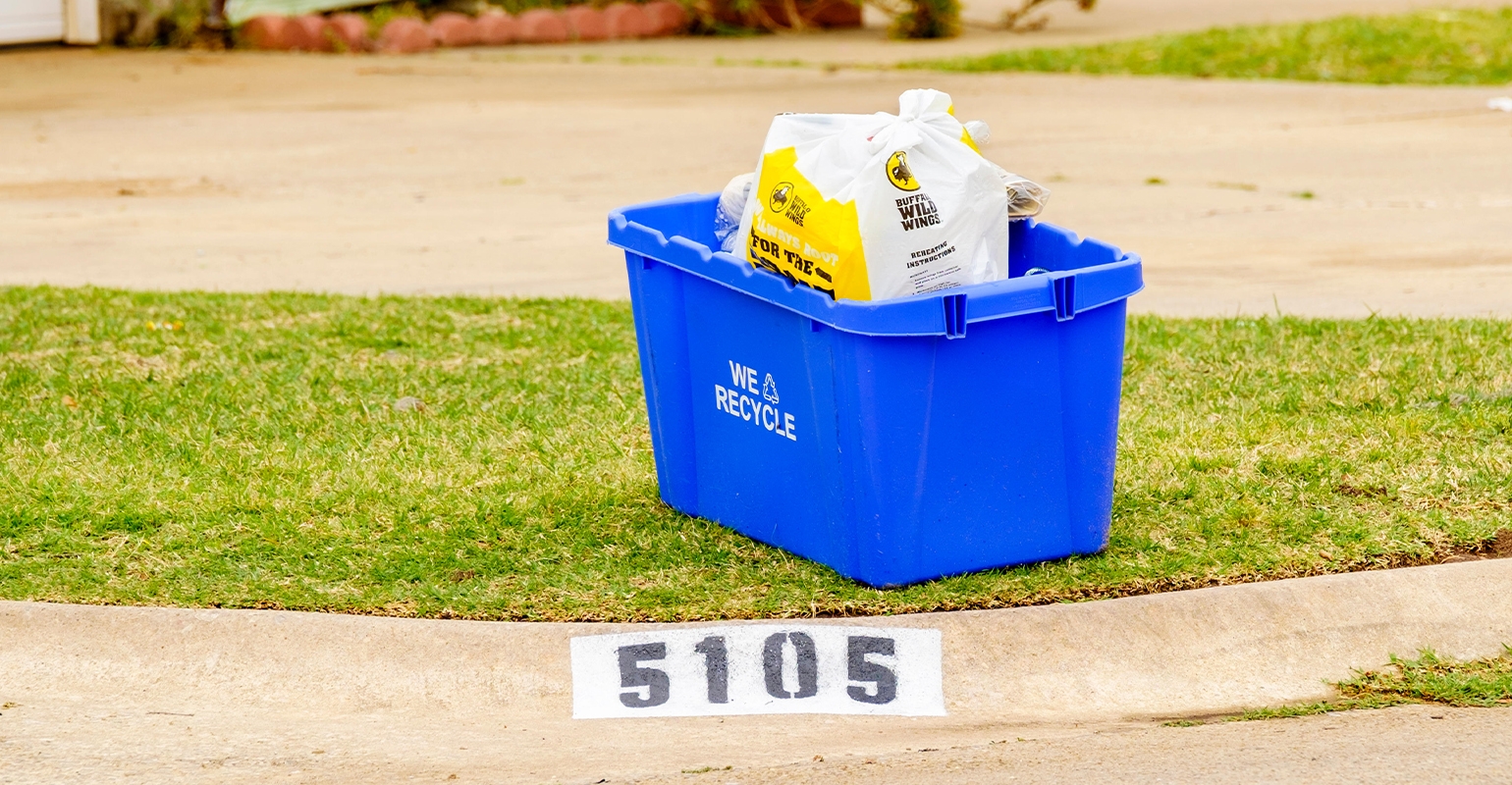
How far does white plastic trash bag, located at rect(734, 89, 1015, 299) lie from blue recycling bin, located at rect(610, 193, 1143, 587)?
0.10 metres

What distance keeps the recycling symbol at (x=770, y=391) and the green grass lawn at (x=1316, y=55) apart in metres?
10.9

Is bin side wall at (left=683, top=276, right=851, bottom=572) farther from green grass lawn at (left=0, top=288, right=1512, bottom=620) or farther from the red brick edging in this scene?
the red brick edging

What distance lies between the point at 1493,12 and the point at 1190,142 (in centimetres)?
712

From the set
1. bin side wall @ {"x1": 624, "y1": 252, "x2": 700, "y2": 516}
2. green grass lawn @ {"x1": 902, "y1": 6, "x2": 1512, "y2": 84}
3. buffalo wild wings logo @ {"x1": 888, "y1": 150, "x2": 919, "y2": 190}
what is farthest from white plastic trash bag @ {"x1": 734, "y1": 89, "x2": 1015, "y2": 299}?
green grass lawn @ {"x1": 902, "y1": 6, "x2": 1512, "y2": 84}

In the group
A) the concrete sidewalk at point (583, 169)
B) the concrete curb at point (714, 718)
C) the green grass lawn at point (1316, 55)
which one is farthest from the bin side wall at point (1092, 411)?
the green grass lawn at point (1316, 55)

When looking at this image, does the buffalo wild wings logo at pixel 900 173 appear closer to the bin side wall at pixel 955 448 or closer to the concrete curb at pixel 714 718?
the bin side wall at pixel 955 448

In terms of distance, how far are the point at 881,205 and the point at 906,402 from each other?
1.51 ft

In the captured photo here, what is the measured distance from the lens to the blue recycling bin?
402cm

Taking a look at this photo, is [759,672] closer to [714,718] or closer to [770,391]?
[714,718]

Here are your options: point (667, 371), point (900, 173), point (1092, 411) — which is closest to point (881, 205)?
point (900, 173)

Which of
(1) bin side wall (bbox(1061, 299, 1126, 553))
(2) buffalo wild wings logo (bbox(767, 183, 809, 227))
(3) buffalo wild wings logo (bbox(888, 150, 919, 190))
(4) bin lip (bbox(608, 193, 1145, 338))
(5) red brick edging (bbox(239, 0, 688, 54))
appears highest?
(5) red brick edging (bbox(239, 0, 688, 54))

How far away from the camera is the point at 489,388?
6160 millimetres

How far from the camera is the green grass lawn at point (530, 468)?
4.40m

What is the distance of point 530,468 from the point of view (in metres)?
5.25
